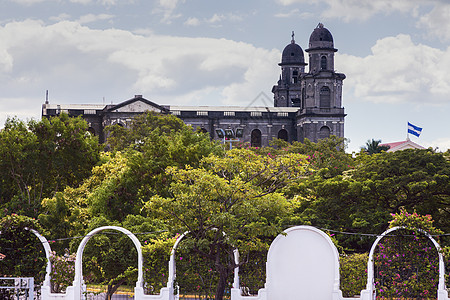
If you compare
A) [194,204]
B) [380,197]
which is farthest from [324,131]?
[194,204]

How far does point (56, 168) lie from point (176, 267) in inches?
442

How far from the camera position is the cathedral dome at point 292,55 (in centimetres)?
9612

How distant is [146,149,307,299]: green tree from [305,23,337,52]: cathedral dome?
55512mm

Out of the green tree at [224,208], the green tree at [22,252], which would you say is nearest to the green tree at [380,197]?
the green tree at [224,208]

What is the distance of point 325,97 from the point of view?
258 feet

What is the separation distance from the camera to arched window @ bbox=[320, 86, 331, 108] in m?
78.4

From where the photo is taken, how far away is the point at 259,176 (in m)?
24.1

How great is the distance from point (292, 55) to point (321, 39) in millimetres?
19060

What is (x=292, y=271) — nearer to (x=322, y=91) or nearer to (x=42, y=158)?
(x=42, y=158)

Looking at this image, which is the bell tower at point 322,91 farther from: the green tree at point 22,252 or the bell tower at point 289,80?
the green tree at point 22,252

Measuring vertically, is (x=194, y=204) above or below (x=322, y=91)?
below

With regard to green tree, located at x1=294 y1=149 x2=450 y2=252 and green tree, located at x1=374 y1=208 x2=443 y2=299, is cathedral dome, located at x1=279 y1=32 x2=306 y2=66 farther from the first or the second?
green tree, located at x1=374 y1=208 x2=443 y2=299

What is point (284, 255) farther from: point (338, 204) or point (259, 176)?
point (338, 204)

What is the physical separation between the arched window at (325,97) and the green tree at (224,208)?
183ft
